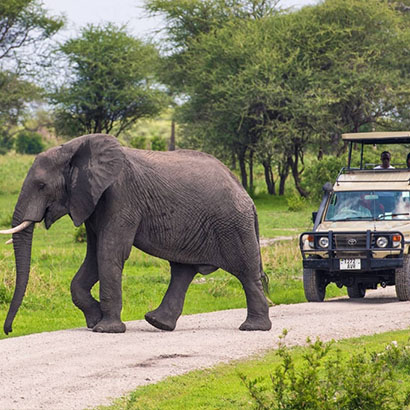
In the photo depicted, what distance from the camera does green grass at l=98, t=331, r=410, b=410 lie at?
8.40 m

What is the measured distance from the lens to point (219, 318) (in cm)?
1348

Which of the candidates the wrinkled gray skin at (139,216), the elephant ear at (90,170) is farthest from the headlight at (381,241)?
the elephant ear at (90,170)

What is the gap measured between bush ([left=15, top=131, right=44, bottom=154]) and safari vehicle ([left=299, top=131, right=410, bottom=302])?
69.7 meters

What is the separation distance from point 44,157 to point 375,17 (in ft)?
126

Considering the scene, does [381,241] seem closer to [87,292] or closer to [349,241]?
[349,241]

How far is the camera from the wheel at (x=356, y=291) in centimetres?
1725

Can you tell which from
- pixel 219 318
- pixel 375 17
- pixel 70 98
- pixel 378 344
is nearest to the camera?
pixel 378 344

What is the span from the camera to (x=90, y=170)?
462 inches

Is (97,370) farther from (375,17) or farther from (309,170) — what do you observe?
(375,17)

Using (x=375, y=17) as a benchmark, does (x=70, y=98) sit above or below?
below

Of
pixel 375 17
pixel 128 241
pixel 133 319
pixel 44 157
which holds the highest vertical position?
pixel 375 17

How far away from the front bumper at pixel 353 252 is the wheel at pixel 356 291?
159 cm

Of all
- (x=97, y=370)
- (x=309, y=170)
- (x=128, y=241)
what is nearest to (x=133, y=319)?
(x=128, y=241)

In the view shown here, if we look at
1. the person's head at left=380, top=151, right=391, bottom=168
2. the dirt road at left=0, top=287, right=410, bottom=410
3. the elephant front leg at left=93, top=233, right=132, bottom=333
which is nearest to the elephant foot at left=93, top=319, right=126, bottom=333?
the elephant front leg at left=93, top=233, right=132, bottom=333
